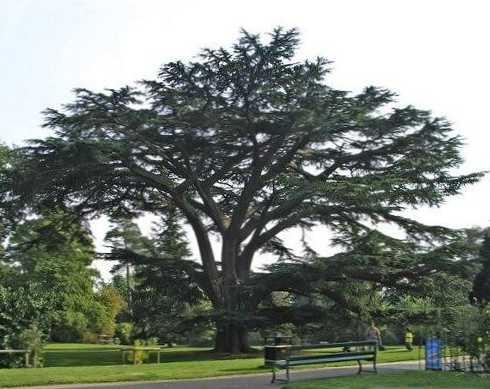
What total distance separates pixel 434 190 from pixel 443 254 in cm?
291

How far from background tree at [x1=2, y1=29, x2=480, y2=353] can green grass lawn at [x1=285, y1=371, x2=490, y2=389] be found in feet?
39.9

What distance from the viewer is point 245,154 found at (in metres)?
34.2

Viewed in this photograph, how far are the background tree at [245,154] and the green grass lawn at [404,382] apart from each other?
12168mm

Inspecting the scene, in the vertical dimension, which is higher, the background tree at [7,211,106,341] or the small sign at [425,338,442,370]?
the background tree at [7,211,106,341]

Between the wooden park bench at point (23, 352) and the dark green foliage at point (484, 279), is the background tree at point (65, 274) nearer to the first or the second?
the wooden park bench at point (23, 352)

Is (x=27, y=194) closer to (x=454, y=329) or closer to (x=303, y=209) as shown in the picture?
(x=303, y=209)

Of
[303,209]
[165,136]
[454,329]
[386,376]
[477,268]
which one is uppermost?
[165,136]

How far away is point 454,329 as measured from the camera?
17891 mm

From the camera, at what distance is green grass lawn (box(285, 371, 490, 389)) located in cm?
1471

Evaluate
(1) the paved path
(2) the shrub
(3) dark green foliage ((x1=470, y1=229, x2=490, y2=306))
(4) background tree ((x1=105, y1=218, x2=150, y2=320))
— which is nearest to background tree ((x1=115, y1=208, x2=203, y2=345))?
(4) background tree ((x1=105, y1=218, x2=150, y2=320))

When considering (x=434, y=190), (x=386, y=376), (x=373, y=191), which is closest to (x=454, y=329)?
(x=386, y=376)

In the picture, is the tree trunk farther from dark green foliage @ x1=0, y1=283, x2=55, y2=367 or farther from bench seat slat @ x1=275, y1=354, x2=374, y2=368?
bench seat slat @ x1=275, y1=354, x2=374, y2=368

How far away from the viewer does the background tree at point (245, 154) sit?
30219 millimetres

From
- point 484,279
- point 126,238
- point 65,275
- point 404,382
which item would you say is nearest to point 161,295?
point 126,238
